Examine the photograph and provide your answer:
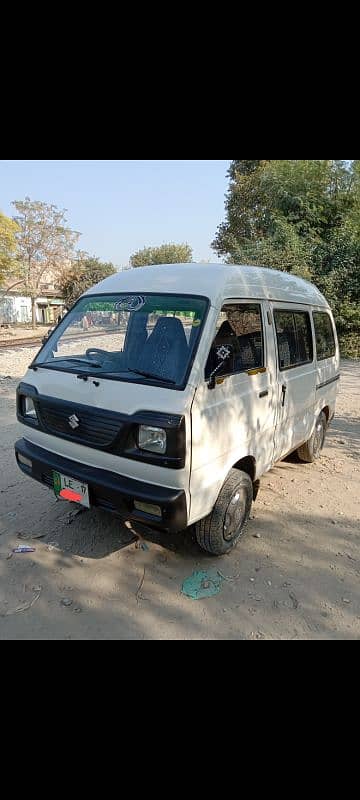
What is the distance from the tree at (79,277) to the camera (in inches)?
1441

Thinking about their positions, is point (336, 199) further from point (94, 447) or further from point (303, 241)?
point (94, 447)

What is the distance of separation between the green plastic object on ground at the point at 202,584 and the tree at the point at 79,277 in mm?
35116

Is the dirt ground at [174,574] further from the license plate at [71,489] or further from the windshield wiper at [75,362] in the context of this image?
the windshield wiper at [75,362]

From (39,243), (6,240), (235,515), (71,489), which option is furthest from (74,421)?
(39,243)

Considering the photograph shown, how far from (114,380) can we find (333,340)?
3.66 metres

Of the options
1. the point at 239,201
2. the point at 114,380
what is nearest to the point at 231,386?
the point at 114,380

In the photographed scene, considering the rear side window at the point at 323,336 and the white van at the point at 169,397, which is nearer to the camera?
the white van at the point at 169,397

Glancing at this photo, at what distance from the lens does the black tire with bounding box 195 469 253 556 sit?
282 cm

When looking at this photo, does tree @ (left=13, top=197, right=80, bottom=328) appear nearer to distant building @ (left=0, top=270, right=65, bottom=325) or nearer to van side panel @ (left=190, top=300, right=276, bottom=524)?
distant building @ (left=0, top=270, right=65, bottom=325)

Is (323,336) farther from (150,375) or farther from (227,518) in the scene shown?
(150,375)

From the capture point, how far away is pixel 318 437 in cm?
504

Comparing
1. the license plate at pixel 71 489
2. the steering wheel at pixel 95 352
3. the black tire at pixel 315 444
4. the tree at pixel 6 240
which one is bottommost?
the black tire at pixel 315 444

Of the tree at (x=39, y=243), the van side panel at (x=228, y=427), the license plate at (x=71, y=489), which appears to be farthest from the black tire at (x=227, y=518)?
the tree at (x=39, y=243)

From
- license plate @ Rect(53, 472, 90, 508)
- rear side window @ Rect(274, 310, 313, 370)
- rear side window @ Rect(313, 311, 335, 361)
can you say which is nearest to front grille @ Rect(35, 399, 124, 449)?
license plate @ Rect(53, 472, 90, 508)
